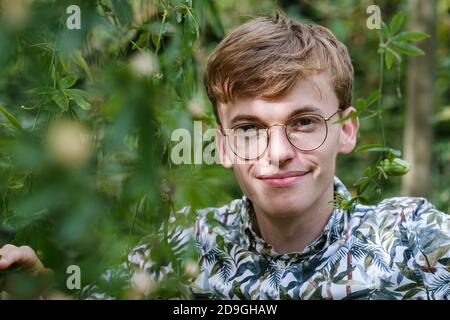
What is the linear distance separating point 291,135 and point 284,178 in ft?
0.22

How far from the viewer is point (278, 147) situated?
109 cm

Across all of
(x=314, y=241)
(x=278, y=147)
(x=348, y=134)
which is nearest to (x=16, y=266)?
(x=278, y=147)

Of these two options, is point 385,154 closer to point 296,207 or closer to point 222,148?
point 296,207

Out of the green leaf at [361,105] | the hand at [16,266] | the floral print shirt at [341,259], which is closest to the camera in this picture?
the hand at [16,266]

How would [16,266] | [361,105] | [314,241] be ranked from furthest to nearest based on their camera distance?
[314,241] → [361,105] → [16,266]

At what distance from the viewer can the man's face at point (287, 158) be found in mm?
1106

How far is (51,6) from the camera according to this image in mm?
683

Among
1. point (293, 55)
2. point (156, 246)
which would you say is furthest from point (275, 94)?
point (156, 246)

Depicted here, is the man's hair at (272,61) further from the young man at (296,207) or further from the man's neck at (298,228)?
the man's neck at (298,228)

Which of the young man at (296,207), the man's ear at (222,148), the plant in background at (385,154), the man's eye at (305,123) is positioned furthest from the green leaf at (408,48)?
the man's ear at (222,148)

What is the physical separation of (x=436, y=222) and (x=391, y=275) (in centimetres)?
11

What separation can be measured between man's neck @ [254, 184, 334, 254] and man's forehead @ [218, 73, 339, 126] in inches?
6.5
